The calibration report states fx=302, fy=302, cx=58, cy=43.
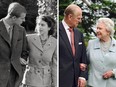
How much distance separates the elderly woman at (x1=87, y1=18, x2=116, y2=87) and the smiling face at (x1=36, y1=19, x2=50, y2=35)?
457 mm

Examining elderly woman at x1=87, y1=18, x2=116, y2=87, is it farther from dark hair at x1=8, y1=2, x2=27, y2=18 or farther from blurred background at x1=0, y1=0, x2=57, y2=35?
dark hair at x1=8, y1=2, x2=27, y2=18

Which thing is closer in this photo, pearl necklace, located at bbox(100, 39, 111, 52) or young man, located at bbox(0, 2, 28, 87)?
young man, located at bbox(0, 2, 28, 87)

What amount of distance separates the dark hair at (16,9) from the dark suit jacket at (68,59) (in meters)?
0.40

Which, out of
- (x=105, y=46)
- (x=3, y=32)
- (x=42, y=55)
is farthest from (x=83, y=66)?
(x=3, y=32)

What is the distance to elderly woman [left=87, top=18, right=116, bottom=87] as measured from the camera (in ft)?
9.18

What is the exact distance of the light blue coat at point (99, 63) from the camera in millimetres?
2814

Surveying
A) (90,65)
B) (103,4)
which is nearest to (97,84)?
(90,65)

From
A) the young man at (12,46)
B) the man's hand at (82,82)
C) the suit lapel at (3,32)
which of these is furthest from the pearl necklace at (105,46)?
the suit lapel at (3,32)

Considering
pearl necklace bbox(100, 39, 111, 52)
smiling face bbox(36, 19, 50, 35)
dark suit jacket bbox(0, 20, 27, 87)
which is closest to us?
dark suit jacket bbox(0, 20, 27, 87)

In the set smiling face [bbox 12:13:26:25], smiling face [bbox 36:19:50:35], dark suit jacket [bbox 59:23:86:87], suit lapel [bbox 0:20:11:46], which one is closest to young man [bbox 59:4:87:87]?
dark suit jacket [bbox 59:23:86:87]

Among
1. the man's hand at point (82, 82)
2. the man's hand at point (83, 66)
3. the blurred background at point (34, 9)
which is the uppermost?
the blurred background at point (34, 9)

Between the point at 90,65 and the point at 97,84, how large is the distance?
0.19 meters

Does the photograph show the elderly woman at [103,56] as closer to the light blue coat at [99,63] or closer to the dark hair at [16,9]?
the light blue coat at [99,63]

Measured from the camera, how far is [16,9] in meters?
2.63
